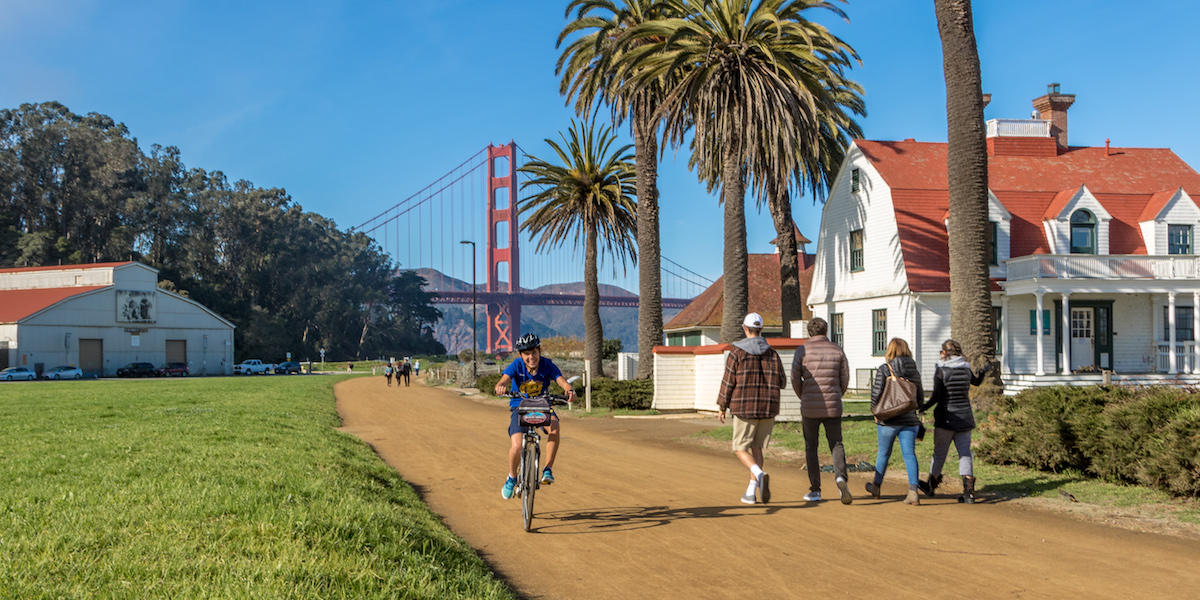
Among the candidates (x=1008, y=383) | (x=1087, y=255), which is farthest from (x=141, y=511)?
(x=1087, y=255)

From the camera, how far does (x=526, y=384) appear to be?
8898mm

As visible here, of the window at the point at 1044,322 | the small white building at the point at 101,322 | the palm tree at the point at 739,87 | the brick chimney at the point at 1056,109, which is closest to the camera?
the palm tree at the point at 739,87

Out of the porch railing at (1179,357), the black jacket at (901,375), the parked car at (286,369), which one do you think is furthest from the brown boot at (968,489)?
the parked car at (286,369)

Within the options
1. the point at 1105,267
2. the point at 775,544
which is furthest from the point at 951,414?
the point at 1105,267

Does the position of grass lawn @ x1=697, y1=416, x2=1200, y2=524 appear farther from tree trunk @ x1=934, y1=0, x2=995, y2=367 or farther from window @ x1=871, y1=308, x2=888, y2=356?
A: window @ x1=871, y1=308, x2=888, y2=356

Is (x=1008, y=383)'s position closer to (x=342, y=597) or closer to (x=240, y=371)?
(x=342, y=597)

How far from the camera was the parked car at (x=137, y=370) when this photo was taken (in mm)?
74938

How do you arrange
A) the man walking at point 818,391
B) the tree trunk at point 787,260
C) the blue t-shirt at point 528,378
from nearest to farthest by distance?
1. the blue t-shirt at point 528,378
2. the man walking at point 818,391
3. the tree trunk at point 787,260

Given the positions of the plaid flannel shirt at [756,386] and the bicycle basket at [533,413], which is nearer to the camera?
the bicycle basket at [533,413]

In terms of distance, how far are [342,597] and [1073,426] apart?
29.7 ft

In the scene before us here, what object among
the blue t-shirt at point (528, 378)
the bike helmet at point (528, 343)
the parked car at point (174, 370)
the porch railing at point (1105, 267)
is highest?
the porch railing at point (1105, 267)

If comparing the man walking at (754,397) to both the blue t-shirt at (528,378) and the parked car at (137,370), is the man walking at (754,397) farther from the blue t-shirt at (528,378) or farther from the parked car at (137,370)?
the parked car at (137,370)

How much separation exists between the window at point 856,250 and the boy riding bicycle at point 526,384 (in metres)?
27.1

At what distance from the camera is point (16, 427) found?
17.4 meters
